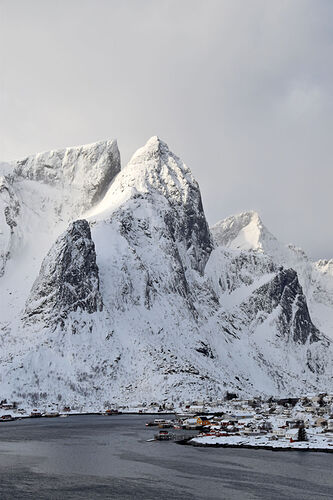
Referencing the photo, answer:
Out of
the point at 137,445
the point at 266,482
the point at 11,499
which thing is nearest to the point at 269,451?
the point at 137,445

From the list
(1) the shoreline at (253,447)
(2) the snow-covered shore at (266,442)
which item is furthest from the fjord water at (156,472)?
(2) the snow-covered shore at (266,442)

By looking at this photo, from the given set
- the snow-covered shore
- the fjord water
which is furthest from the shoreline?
Answer: the fjord water

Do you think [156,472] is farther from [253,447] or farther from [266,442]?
[266,442]

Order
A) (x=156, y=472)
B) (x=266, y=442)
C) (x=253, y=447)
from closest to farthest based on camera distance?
1. (x=156, y=472)
2. (x=253, y=447)
3. (x=266, y=442)

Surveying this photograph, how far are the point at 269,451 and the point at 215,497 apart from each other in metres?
64.3

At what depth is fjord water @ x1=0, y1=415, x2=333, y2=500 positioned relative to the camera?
112 metres

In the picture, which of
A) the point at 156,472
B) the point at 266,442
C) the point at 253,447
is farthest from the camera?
the point at 266,442

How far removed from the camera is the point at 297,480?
12419cm

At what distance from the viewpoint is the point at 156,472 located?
133 meters

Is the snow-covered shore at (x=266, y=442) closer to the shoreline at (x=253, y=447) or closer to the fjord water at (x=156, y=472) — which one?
the shoreline at (x=253, y=447)

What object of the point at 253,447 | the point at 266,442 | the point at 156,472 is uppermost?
the point at 266,442

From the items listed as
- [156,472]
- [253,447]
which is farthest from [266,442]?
[156,472]

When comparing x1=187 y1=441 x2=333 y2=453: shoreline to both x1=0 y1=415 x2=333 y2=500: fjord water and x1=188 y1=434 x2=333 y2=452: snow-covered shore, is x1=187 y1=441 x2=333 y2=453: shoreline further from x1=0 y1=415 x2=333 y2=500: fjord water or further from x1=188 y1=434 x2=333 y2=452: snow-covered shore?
x1=0 y1=415 x2=333 y2=500: fjord water

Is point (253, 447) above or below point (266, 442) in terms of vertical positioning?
below
